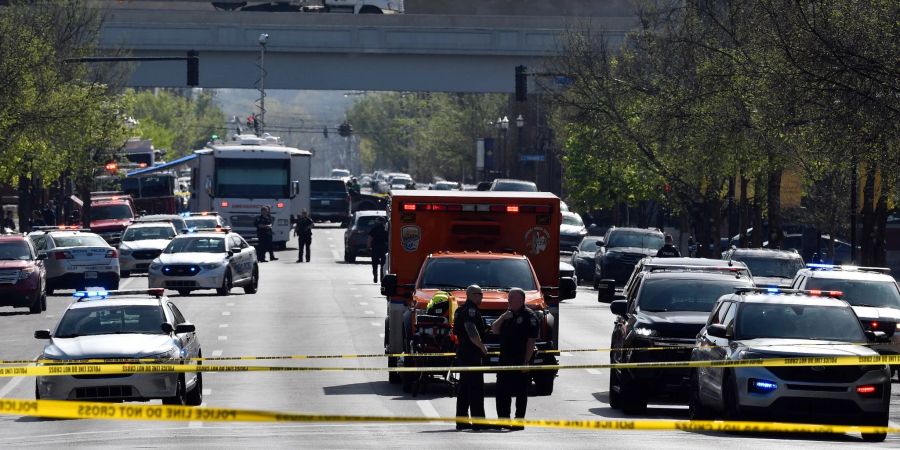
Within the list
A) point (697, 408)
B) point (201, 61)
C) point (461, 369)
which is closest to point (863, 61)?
point (697, 408)

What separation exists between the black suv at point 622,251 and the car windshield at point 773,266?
30.5ft

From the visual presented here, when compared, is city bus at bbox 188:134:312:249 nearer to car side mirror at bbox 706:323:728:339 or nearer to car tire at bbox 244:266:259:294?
car tire at bbox 244:266:259:294

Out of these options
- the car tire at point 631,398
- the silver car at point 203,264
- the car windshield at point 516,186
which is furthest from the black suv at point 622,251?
the car tire at point 631,398

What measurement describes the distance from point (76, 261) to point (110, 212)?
23.1 metres

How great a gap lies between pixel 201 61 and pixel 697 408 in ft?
175

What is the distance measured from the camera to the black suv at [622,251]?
4472 centimetres

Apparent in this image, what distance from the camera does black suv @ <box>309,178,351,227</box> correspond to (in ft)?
270

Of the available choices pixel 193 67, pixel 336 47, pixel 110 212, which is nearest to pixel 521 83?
pixel 193 67

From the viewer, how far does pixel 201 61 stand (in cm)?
6912

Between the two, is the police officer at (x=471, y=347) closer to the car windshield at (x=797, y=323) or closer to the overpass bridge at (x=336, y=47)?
the car windshield at (x=797, y=323)

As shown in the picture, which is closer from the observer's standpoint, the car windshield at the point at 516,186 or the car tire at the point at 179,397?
the car tire at the point at 179,397

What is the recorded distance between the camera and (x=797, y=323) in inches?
717

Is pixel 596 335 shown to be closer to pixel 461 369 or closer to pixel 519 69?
pixel 461 369

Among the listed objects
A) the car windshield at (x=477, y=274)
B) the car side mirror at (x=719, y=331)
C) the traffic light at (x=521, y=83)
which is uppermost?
the traffic light at (x=521, y=83)
